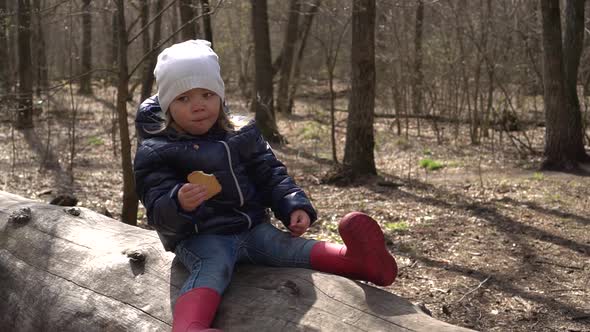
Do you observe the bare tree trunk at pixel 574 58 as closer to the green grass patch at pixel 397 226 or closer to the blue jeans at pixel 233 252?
the green grass patch at pixel 397 226

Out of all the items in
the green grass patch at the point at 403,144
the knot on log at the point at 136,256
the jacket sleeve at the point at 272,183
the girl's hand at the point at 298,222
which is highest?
the jacket sleeve at the point at 272,183

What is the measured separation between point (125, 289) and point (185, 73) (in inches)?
39.8

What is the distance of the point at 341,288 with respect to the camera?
112 inches

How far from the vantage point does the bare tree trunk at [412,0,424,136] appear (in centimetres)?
1321

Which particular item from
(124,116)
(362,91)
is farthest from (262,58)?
(124,116)

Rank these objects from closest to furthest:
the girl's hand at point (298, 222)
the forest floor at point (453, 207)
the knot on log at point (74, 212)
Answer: the girl's hand at point (298, 222) → the knot on log at point (74, 212) → the forest floor at point (453, 207)

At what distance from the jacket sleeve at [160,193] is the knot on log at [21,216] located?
4.40 ft

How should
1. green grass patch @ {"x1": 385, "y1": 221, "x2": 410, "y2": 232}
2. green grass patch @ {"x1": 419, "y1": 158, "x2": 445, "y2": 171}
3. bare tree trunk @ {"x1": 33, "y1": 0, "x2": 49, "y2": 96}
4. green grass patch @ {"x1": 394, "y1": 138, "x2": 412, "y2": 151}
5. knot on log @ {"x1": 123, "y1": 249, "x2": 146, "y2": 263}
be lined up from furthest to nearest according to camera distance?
green grass patch @ {"x1": 394, "y1": 138, "x2": 412, "y2": 151} → bare tree trunk @ {"x1": 33, "y1": 0, "x2": 49, "y2": 96} → green grass patch @ {"x1": 419, "y1": 158, "x2": 445, "y2": 171} → green grass patch @ {"x1": 385, "y1": 221, "x2": 410, "y2": 232} → knot on log @ {"x1": 123, "y1": 249, "x2": 146, "y2": 263}

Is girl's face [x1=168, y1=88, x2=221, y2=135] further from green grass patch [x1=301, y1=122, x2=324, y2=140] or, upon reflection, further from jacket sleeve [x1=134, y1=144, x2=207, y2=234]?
green grass patch [x1=301, y1=122, x2=324, y2=140]

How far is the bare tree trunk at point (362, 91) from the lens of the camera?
8.67 m

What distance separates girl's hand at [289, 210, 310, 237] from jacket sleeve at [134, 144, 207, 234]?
1.38 ft

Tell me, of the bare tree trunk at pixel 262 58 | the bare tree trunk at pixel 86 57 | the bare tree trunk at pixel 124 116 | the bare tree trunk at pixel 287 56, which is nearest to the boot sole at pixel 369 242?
the bare tree trunk at pixel 124 116

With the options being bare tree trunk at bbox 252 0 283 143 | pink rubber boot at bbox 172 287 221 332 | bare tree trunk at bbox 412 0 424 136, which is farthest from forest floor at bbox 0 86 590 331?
pink rubber boot at bbox 172 287 221 332

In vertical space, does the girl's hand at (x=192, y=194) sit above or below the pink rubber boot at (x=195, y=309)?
above
